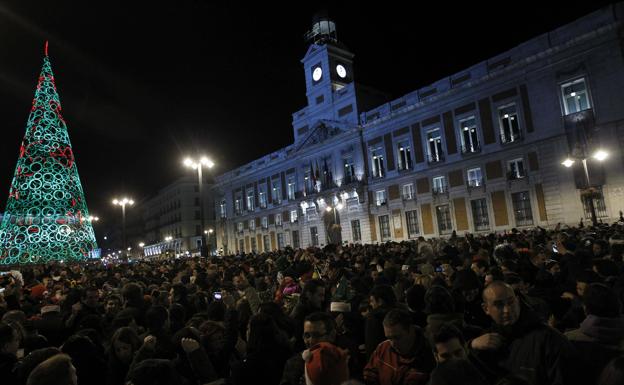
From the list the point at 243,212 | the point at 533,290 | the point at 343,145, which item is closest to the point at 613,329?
the point at 533,290

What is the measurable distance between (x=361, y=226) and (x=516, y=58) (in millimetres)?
17320

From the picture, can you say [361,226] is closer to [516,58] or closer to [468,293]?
[516,58]

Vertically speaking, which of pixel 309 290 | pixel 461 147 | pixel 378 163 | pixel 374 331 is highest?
pixel 378 163

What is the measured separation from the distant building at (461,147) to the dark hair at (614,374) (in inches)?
891

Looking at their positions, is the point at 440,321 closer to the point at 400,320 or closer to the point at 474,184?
the point at 400,320

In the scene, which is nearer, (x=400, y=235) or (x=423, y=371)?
(x=423, y=371)

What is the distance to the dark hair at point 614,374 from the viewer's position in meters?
→ 1.75

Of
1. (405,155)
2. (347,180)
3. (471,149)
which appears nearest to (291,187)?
(347,180)

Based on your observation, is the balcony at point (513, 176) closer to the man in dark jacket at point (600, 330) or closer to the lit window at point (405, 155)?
the lit window at point (405, 155)

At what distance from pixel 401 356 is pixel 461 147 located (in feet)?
90.5

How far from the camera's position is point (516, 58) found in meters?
25.2

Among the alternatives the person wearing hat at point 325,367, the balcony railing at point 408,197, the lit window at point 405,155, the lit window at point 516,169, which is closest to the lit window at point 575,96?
the lit window at point 516,169

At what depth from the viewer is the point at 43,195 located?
2191 centimetres

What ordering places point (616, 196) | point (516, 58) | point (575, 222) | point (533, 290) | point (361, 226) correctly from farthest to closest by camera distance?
point (361, 226), point (516, 58), point (575, 222), point (616, 196), point (533, 290)
